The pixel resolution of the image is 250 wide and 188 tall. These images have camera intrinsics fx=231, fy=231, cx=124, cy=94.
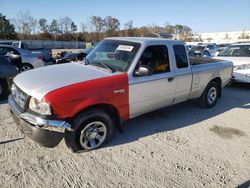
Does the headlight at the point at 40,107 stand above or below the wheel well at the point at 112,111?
above

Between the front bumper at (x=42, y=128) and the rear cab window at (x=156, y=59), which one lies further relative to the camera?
the rear cab window at (x=156, y=59)

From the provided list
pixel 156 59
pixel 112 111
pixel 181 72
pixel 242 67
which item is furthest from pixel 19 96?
pixel 242 67

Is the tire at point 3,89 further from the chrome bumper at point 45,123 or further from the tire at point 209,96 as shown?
the tire at point 209,96

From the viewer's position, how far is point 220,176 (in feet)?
10.9

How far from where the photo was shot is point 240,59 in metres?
8.64

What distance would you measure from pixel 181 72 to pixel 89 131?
2.37 metres

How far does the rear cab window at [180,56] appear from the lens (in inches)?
192

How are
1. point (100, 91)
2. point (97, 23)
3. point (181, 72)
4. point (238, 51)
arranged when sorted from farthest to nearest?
1. point (97, 23)
2. point (238, 51)
3. point (181, 72)
4. point (100, 91)

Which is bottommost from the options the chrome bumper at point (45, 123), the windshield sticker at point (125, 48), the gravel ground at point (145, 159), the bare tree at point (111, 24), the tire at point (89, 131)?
the gravel ground at point (145, 159)

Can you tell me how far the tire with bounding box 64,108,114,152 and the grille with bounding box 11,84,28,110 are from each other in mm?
783

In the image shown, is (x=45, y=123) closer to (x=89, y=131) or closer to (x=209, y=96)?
(x=89, y=131)

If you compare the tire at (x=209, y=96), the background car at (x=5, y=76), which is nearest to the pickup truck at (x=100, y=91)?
the tire at (x=209, y=96)

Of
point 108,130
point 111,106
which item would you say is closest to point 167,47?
point 111,106

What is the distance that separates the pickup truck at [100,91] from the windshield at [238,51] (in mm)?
5153
